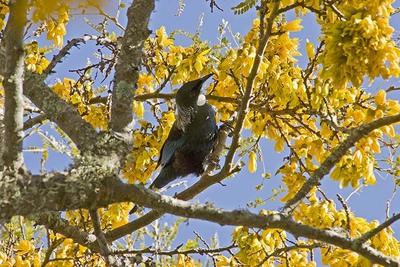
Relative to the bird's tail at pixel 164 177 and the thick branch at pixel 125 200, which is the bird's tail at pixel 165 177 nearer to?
the bird's tail at pixel 164 177

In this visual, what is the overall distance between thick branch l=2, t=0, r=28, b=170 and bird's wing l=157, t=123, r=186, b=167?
2350 mm

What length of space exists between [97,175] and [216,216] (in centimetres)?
45

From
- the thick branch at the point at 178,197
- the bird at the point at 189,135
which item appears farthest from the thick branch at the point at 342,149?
the bird at the point at 189,135

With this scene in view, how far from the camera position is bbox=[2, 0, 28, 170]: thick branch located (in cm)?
214

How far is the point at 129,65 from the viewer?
2.66 metres

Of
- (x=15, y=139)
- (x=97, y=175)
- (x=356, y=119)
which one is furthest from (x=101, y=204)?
(x=356, y=119)

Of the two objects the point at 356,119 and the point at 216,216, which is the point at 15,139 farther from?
the point at 356,119

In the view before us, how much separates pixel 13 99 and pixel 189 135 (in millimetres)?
3089

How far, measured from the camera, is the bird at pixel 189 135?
16.4ft

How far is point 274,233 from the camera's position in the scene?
11.2 ft

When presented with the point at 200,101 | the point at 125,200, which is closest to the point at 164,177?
the point at 200,101

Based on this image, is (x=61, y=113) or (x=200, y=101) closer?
(x=61, y=113)

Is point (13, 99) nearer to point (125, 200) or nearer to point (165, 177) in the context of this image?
point (125, 200)

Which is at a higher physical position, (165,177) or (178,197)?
(165,177)
